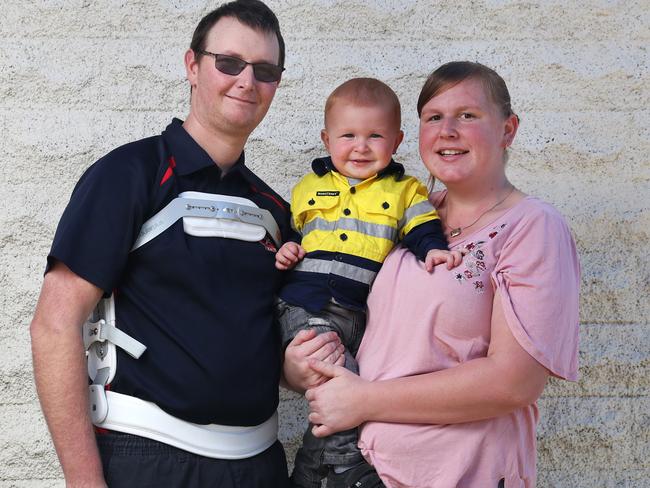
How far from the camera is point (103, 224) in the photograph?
2133mm

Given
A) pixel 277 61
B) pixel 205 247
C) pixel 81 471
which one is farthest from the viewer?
pixel 277 61

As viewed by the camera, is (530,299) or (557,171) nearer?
(530,299)

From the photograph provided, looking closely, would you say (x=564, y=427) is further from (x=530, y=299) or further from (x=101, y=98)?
(x=101, y=98)

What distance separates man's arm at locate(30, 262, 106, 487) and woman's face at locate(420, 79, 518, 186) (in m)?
0.98

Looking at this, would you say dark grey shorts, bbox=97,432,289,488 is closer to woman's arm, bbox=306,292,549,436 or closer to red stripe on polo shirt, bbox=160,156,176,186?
woman's arm, bbox=306,292,549,436

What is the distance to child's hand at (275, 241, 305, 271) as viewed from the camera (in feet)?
8.05

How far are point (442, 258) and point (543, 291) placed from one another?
27cm

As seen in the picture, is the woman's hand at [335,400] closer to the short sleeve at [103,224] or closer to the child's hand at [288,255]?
the child's hand at [288,255]

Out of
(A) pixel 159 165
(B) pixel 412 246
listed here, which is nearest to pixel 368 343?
Answer: (B) pixel 412 246

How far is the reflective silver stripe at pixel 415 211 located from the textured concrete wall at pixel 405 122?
0.94 m

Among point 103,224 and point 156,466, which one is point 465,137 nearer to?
point 103,224

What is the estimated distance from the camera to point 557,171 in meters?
3.44

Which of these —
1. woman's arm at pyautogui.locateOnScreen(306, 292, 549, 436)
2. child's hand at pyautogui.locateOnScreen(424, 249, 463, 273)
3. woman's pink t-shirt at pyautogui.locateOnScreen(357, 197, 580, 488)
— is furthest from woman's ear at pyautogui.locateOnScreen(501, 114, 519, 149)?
woman's arm at pyautogui.locateOnScreen(306, 292, 549, 436)

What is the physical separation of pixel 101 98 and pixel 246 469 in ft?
5.50
